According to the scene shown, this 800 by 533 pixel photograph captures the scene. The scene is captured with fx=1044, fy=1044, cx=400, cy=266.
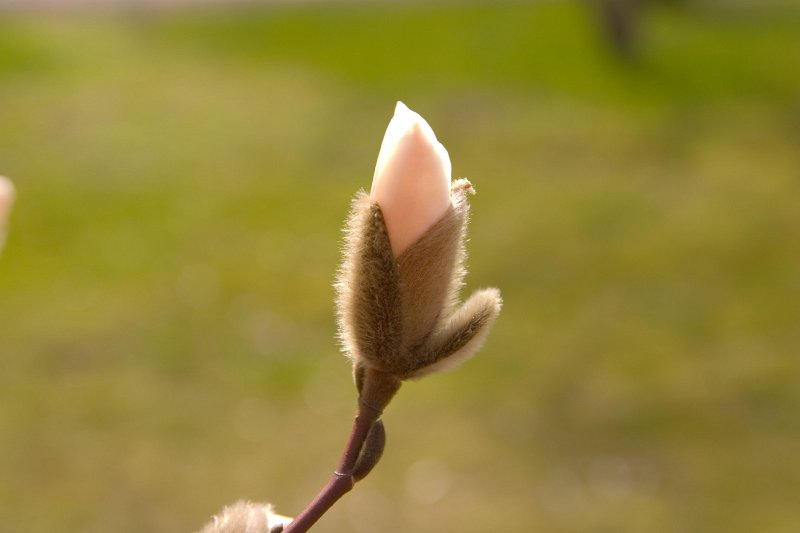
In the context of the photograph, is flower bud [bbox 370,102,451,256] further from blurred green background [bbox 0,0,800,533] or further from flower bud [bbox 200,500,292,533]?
blurred green background [bbox 0,0,800,533]

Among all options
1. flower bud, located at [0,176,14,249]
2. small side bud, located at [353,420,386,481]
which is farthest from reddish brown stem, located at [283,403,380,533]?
flower bud, located at [0,176,14,249]

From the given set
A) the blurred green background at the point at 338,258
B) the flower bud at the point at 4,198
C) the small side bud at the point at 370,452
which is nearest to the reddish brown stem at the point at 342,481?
the small side bud at the point at 370,452

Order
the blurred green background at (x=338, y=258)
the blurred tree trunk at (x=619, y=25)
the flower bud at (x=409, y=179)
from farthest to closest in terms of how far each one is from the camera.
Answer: the blurred tree trunk at (x=619, y=25) → the blurred green background at (x=338, y=258) → the flower bud at (x=409, y=179)

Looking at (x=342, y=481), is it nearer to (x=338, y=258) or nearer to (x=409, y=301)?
(x=409, y=301)

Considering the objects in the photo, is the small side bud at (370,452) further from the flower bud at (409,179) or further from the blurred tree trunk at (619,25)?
the blurred tree trunk at (619,25)

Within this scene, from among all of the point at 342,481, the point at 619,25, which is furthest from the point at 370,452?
the point at 619,25

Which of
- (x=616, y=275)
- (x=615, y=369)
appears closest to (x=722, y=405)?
(x=615, y=369)

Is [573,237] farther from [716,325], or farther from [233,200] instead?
[233,200]
